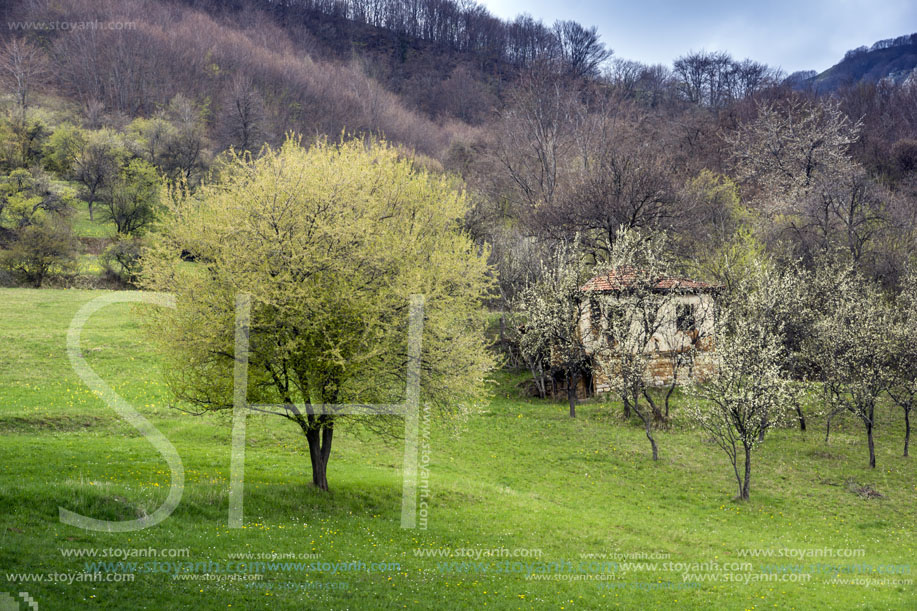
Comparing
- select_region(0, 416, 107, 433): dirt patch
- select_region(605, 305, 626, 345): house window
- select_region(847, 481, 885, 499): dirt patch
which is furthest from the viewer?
select_region(605, 305, 626, 345): house window

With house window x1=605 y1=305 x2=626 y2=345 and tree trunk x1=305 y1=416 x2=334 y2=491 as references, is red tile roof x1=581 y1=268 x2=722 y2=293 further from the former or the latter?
tree trunk x1=305 y1=416 x2=334 y2=491

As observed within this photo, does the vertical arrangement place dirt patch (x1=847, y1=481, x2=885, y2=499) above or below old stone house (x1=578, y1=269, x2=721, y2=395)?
below

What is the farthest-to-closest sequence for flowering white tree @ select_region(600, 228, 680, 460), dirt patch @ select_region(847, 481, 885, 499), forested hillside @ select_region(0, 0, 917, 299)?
1. forested hillside @ select_region(0, 0, 917, 299)
2. flowering white tree @ select_region(600, 228, 680, 460)
3. dirt patch @ select_region(847, 481, 885, 499)

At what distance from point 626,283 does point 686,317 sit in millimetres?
3527

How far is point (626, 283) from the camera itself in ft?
106

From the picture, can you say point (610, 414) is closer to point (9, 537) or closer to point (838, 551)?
point (838, 551)

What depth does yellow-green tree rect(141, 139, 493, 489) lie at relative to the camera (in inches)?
644

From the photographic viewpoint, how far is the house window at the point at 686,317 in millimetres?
31575

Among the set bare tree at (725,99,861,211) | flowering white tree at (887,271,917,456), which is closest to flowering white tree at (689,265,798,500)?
flowering white tree at (887,271,917,456)

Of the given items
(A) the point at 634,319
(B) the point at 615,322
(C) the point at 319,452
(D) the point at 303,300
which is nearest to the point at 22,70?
(B) the point at 615,322

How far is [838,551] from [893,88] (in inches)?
3900

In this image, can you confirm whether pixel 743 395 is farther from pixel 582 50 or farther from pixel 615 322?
pixel 582 50

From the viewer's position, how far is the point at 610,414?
115ft

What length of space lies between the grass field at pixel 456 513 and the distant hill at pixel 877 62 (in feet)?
588
